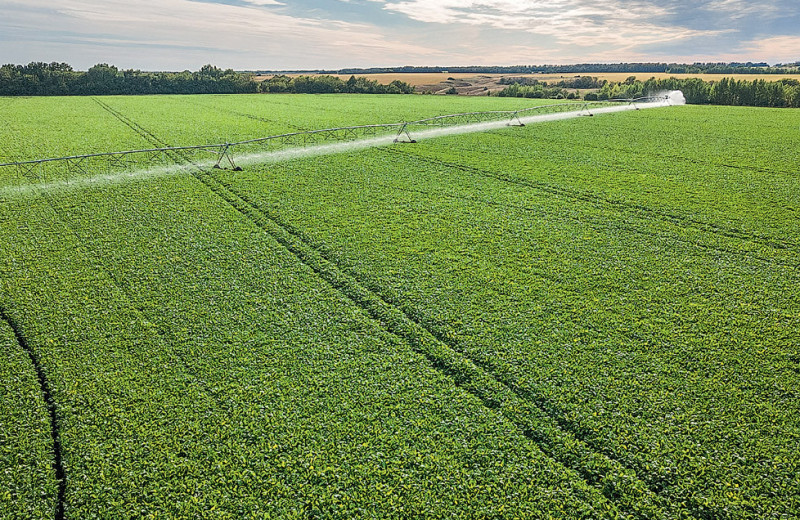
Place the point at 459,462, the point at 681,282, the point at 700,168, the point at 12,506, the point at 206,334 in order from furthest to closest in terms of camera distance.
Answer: the point at 700,168, the point at 681,282, the point at 206,334, the point at 459,462, the point at 12,506

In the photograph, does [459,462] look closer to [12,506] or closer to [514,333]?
[514,333]

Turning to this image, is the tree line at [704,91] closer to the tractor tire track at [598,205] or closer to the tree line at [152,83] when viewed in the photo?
the tree line at [152,83]

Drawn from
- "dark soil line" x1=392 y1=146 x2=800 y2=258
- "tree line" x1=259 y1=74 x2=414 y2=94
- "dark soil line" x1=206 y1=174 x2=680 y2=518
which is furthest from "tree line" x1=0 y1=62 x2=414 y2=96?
"dark soil line" x1=206 y1=174 x2=680 y2=518

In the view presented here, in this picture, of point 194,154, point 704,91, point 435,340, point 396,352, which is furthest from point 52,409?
point 704,91

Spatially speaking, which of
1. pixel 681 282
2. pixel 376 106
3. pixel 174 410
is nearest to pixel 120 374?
pixel 174 410

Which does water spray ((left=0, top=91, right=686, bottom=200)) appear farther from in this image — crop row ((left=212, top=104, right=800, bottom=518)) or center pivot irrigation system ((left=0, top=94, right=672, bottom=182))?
crop row ((left=212, top=104, right=800, bottom=518))

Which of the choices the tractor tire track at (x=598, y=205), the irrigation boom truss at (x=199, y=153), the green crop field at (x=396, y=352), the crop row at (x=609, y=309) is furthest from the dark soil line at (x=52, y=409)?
the tractor tire track at (x=598, y=205)
